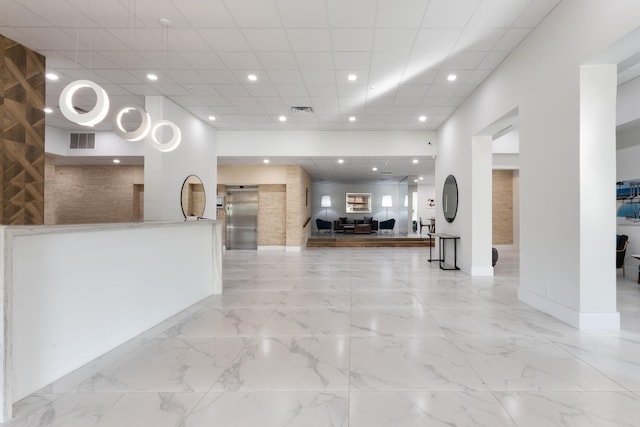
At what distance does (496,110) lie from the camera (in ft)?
20.9

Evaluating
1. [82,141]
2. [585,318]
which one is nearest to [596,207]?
[585,318]

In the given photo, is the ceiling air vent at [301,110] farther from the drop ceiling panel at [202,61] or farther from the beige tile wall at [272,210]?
the beige tile wall at [272,210]

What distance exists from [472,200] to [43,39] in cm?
835

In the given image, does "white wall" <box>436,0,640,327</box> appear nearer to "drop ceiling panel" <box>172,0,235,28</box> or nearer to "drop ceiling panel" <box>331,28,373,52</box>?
"drop ceiling panel" <box>331,28,373,52</box>

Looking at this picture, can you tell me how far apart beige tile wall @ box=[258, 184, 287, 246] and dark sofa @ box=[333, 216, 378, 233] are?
6.86 meters

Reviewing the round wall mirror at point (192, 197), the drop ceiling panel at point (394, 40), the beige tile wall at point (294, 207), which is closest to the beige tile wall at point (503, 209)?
the beige tile wall at point (294, 207)

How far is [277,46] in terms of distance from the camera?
550 centimetres

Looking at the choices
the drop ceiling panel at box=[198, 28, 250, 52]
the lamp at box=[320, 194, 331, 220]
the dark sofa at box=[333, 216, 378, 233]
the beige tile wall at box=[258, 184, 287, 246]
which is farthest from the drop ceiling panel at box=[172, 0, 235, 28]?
the lamp at box=[320, 194, 331, 220]

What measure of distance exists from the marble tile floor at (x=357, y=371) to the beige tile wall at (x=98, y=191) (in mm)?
9910

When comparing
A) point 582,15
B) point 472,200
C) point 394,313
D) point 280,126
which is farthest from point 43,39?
point 472,200

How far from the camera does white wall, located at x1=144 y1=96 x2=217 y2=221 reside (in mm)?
7609

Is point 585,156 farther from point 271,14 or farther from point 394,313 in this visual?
point 271,14

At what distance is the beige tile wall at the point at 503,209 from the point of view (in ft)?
46.1

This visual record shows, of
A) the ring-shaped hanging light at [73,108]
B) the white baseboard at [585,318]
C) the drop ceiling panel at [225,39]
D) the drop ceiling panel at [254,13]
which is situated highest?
the drop ceiling panel at [254,13]
